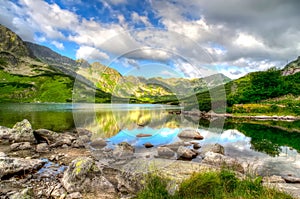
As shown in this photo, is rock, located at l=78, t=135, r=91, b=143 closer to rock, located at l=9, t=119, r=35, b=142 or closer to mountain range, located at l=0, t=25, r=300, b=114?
mountain range, located at l=0, t=25, r=300, b=114

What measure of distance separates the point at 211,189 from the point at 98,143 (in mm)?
14064

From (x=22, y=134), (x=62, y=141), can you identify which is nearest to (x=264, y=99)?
(x=62, y=141)

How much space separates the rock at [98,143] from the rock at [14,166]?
7.46m

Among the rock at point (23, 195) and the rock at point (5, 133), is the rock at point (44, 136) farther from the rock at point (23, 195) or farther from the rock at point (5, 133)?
the rock at point (23, 195)

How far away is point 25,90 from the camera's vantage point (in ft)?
473

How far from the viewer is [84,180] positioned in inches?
368

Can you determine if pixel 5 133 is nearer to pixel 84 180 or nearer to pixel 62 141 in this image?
pixel 62 141

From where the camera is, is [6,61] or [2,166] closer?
[2,166]

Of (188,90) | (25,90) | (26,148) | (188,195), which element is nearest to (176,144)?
(188,90)

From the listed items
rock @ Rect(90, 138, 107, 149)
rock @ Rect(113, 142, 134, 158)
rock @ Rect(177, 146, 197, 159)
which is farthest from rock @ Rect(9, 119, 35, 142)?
rock @ Rect(177, 146, 197, 159)

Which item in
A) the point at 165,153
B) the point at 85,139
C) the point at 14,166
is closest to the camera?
the point at 14,166

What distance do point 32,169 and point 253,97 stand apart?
7356cm

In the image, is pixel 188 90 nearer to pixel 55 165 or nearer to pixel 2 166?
pixel 55 165

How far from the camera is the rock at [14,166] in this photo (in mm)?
10174
